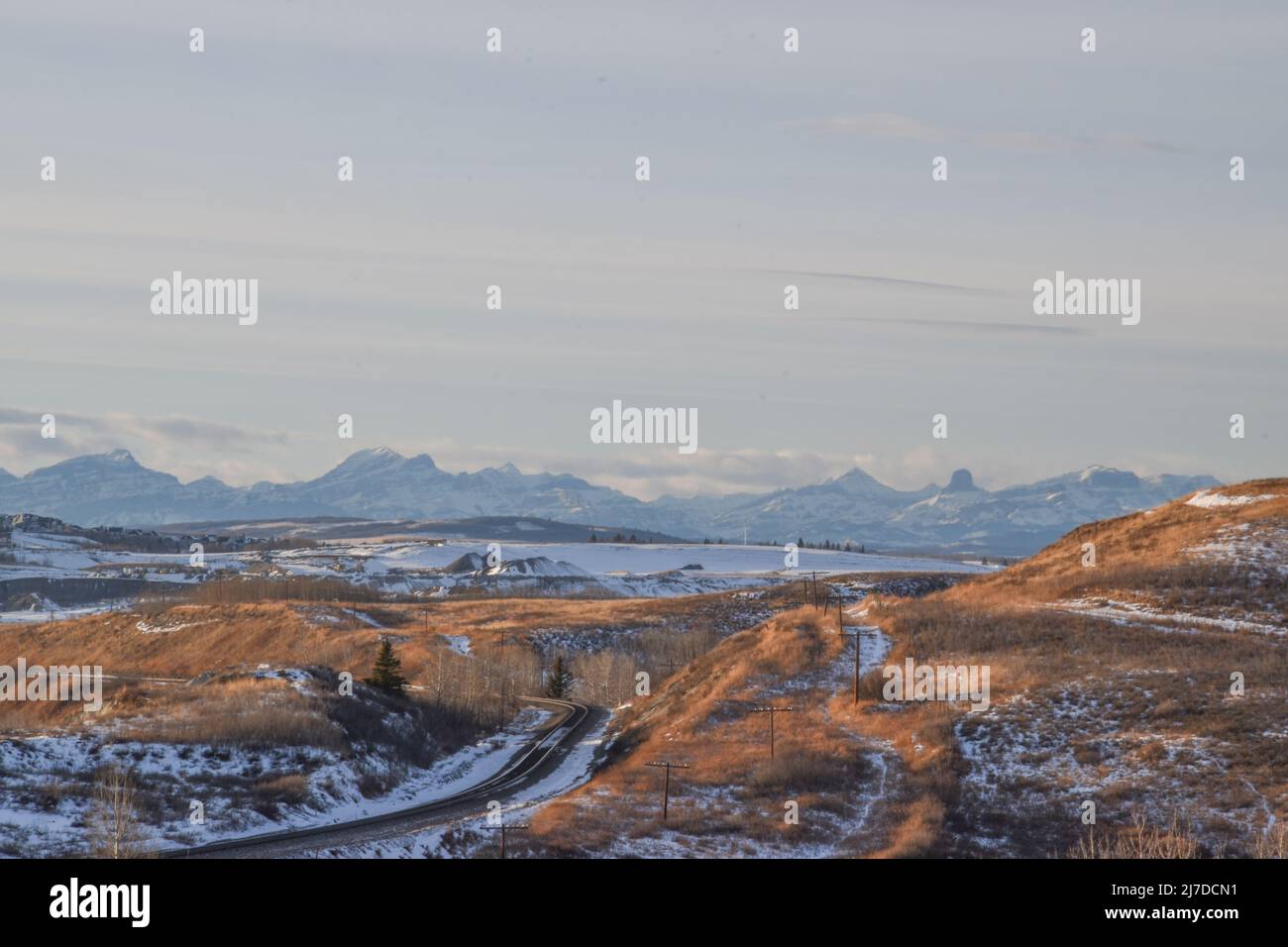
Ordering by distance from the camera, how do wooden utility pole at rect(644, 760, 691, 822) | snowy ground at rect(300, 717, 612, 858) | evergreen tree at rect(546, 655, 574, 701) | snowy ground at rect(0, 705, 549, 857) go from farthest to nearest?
evergreen tree at rect(546, 655, 574, 701)
wooden utility pole at rect(644, 760, 691, 822)
snowy ground at rect(0, 705, 549, 857)
snowy ground at rect(300, 717, 612, 858)

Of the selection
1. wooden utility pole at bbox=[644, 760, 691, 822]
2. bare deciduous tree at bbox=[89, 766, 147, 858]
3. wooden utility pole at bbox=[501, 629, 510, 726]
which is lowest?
wooden utility pole at bbox=[501, 629, 510, 726]

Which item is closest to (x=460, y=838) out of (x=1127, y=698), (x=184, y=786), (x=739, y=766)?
(x=184, y=786)

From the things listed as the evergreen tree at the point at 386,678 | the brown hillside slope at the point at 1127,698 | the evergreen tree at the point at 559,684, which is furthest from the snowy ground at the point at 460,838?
the evergreen tree at the point at 559,684

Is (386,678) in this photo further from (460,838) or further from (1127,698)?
(1127,698)

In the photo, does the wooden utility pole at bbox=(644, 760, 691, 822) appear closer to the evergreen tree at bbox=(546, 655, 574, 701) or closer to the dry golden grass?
the dry golden grass

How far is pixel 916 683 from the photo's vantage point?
256 feet

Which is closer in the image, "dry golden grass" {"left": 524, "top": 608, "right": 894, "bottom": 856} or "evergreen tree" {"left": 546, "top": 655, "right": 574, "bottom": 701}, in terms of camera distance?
"dry golden grass" {"left": 524, "top": 608, "right": 894, "bottom": 856}

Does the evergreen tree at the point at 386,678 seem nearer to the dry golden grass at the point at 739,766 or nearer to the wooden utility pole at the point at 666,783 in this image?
the dry golden grass at the point at 739,766

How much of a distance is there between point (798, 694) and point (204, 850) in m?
40.4

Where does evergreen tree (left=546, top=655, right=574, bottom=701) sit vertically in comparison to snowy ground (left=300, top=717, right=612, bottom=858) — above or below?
below

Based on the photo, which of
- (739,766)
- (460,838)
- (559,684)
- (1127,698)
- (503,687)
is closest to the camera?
(460,838)

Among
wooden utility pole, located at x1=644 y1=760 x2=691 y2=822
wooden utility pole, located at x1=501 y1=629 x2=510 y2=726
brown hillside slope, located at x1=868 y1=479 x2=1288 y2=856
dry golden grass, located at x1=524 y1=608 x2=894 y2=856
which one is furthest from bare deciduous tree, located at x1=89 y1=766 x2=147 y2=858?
wooden utility pole, located at x1=501 y1=629 x2=510 y2=726

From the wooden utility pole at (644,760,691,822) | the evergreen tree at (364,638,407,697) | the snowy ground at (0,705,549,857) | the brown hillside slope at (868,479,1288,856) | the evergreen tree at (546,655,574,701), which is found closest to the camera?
the snowy ground at (0,705,549,857)
